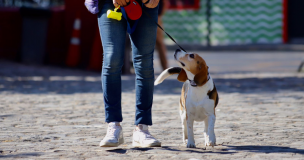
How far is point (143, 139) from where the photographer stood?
3.75m

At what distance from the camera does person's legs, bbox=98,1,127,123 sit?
3723 millimetres

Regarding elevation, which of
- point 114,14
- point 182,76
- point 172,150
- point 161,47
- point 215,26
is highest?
point 114,14

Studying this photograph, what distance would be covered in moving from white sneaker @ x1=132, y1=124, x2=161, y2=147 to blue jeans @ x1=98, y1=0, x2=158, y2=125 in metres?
0.05

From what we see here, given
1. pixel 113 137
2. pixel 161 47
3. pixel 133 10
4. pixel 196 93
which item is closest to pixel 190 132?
pixel 196 93

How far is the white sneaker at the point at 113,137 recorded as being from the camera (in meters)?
3.69

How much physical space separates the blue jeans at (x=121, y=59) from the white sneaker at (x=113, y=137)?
0.05 meters

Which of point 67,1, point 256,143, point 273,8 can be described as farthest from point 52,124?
point 273,8

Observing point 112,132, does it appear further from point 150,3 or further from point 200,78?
point 150,3

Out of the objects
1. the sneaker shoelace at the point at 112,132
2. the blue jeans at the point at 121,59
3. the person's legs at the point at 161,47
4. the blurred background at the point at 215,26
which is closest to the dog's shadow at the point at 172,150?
the sneaker shoelace at the point at 112,132

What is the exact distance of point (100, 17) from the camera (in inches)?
150

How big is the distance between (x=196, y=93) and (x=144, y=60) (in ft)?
1.63

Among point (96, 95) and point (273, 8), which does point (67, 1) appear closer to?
point (96, 95)

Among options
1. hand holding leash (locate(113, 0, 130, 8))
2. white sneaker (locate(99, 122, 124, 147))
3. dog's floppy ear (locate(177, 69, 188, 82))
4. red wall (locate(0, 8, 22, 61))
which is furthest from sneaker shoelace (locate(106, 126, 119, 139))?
red wall (locate(0, 8, 22, 61))

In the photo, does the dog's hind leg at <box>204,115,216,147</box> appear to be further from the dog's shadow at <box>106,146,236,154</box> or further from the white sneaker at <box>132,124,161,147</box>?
the white sneaker at <box>132,124,161,147</box>
